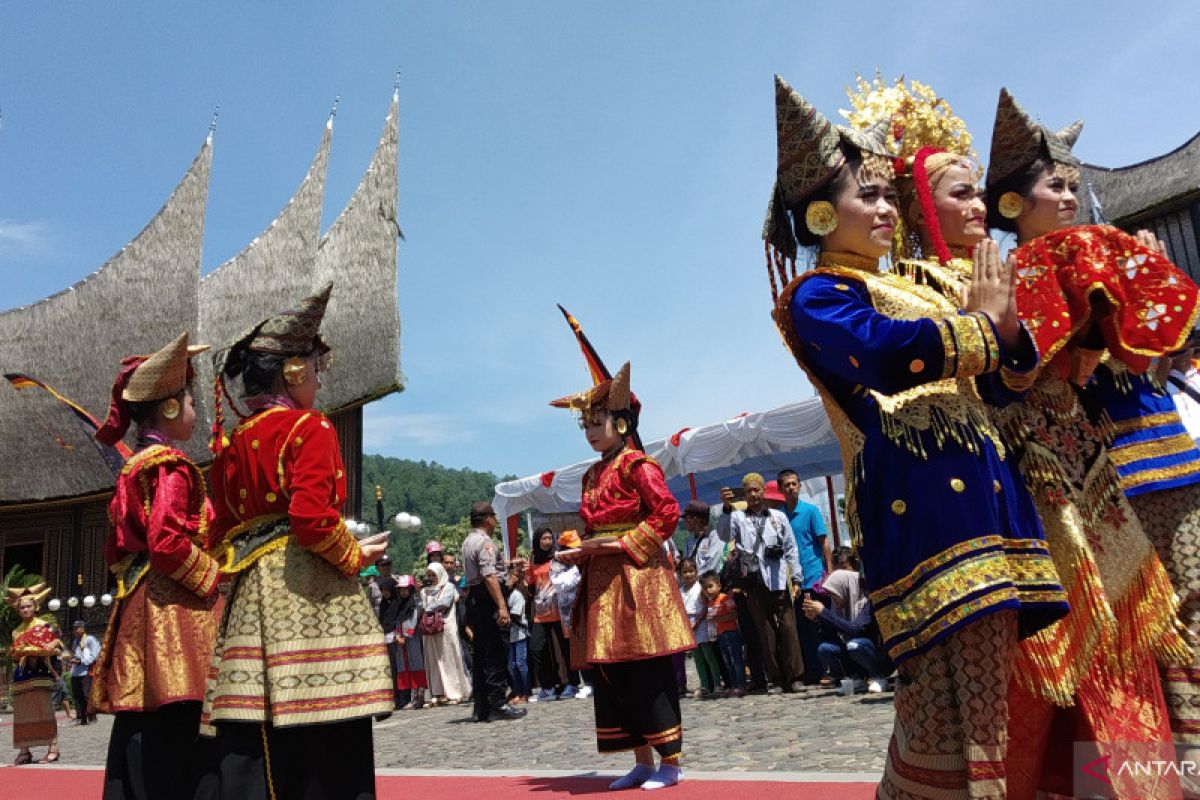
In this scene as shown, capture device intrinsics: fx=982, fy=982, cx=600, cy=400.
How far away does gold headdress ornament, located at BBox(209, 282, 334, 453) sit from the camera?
3525mm

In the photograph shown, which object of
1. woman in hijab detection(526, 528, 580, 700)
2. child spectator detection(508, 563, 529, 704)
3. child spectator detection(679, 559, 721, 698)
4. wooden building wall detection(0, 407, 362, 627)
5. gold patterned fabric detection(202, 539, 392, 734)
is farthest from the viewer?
wooden building wall detection(0, 407, 362, 627)

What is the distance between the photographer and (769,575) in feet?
28.3

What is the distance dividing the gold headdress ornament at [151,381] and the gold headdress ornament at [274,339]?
0.95 m

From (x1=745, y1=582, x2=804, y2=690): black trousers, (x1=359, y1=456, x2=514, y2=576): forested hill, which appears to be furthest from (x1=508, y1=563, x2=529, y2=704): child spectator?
(x1=359, y1=456, x2=514, y2=576): forested hill

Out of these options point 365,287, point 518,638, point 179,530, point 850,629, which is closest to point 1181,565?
point 179,530

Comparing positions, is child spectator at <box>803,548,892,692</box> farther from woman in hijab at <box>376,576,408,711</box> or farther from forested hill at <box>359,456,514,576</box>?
forested hill at <box>359,456,514,576</box>

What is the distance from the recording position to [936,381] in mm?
2297

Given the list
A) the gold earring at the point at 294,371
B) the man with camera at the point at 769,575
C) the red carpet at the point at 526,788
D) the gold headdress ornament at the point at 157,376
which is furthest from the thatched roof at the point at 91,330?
the gold earring at the point at 294,371

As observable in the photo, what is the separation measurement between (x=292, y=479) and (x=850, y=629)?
220 inches

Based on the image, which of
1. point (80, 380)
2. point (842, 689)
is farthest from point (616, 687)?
point (80, 380)

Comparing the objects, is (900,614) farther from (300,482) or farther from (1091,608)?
(300,482)

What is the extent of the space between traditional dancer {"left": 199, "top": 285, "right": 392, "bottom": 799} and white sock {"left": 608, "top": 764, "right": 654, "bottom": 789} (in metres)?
1.73

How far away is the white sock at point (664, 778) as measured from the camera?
4.58 meters

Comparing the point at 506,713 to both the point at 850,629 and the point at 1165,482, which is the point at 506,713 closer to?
the point at 850,629
